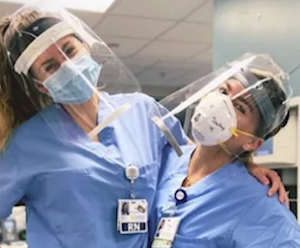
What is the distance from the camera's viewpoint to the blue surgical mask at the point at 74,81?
146cm

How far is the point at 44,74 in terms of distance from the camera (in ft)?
4.83

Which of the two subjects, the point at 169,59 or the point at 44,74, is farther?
the point at 169,59

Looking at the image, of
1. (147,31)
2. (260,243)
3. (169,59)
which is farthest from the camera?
(169,59)

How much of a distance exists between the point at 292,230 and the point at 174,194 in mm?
343

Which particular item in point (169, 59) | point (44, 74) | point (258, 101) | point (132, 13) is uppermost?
point (44, 74)

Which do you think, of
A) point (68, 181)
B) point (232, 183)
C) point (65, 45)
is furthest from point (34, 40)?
point (232, 183)

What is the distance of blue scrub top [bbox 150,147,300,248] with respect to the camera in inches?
56.2

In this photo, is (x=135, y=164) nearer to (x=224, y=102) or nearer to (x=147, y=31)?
(x=224, y=102)

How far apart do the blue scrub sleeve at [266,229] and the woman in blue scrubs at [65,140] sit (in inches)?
11.3

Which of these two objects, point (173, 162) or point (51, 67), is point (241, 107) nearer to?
point (173, 162)

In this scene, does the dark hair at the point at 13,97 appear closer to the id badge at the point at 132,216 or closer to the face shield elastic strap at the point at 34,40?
the face shield elastic strap at the point at 34,40

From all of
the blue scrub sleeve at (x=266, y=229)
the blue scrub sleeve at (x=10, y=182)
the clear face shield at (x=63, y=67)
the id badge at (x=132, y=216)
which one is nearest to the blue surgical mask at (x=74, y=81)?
the clear face shield at (x=63, y=67)

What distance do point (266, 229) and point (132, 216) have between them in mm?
362

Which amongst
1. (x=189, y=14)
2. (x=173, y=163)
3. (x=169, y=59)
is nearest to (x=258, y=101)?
(x=173, y=163)
